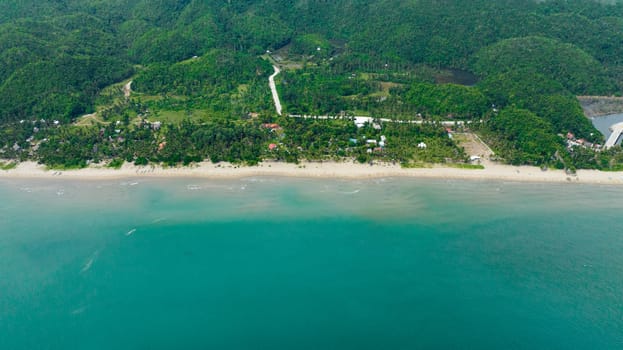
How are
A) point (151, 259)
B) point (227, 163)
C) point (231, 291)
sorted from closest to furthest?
point (231, 291) < point (151, 259) < point (227, 163)

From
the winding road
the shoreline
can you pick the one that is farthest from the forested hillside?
the shoreline

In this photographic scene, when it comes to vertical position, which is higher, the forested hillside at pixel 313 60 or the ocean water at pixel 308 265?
the forested hillside at pixel 313 60

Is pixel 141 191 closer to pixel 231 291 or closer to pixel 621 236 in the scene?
pixel 231 291

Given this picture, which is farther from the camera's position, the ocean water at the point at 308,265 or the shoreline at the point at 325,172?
the shoreline at the point at 325,172

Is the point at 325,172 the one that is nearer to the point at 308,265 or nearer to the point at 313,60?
the point at 308,265

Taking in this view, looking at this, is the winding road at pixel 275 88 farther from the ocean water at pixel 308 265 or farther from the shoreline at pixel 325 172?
the ocean water at pixel 308 265

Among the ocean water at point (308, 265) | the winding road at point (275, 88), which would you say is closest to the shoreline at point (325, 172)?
the ocean water at point (308, 265)

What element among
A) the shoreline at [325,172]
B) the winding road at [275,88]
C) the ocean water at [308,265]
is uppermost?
the winding road at [275,88]

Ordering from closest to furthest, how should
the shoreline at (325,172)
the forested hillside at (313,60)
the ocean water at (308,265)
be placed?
1. the ocean water at (308,265)
2. the shoreline at (325,172)
3. the forested hillside at (313,60)

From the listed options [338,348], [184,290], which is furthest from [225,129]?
[338,348]
